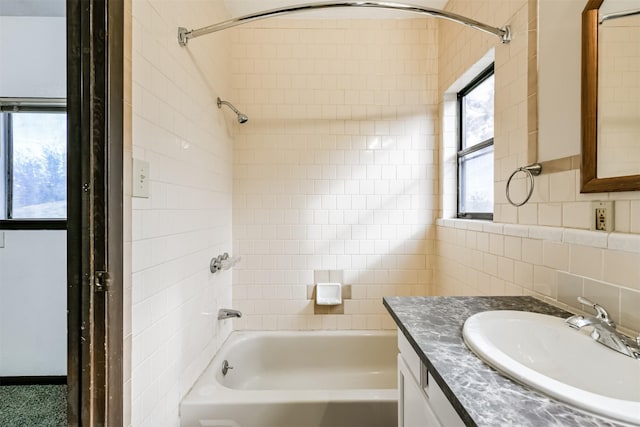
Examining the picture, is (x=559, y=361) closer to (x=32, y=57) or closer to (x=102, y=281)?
(x=102, y=281)

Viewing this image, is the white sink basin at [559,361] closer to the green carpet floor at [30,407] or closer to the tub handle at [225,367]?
the green carpet floor at [30,407]

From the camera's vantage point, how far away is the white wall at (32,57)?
1019mm

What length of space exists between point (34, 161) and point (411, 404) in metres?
1.52

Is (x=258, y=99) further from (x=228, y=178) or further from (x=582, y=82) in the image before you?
(x=582, y=82)

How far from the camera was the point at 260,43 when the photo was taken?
7.43 feet

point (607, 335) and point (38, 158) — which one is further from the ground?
point (38, 158)

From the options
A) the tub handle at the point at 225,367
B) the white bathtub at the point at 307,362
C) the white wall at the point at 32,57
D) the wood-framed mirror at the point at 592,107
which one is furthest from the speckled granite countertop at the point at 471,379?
the white wall at the point at 32,57

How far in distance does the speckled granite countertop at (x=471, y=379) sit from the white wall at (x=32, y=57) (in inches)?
55.2

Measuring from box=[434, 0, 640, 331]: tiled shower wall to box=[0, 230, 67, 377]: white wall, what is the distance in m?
1.75

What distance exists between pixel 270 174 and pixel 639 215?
6.41 feet

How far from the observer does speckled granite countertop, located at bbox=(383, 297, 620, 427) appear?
1.65 ft

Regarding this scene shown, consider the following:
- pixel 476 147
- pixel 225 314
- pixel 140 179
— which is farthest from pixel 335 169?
pixel 140 179

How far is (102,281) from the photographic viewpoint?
91cm

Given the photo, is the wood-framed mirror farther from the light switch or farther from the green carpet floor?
the green carpet floor
